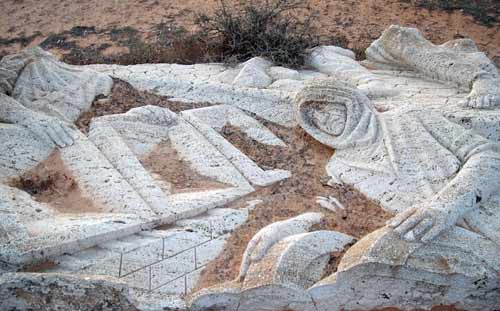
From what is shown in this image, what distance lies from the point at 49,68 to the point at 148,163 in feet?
5.03

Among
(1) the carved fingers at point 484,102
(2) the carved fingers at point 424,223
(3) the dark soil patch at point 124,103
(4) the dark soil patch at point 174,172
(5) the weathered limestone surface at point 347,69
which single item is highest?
(1) the carved fingers at point 484,102

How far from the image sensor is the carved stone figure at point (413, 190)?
3410 mm

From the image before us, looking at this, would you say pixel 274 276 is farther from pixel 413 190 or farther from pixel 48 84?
pixel 48 84

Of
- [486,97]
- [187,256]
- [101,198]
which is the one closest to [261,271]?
[187,256]

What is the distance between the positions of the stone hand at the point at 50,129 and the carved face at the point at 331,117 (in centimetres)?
196

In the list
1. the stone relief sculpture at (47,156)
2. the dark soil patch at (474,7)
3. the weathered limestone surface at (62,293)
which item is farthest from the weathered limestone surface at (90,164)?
the dark soil patch at (474,7)

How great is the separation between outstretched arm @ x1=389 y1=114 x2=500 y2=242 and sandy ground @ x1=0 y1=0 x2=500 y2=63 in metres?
3.86

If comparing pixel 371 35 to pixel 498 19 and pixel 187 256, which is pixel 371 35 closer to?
pixel 498 19

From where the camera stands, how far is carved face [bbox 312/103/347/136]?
4.56 m

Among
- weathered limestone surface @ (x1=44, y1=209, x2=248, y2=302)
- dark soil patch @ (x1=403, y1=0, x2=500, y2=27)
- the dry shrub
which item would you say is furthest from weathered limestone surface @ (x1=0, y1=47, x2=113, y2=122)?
dark soil patch @ (x1=403, y1=0, x2=500, y2=27)

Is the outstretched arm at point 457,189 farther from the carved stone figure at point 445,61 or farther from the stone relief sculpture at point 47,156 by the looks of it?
the stone relief sculpture at point 47,156

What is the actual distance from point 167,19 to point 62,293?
6114 millimetres

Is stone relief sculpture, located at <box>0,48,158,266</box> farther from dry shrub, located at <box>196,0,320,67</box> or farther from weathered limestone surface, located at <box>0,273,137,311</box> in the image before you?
dry shrub, located at <box>196,0,320,67</box>

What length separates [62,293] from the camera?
3.29m
